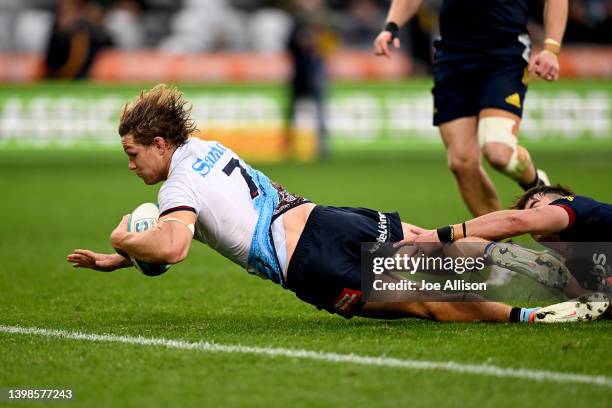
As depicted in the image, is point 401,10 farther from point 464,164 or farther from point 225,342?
point 225,342

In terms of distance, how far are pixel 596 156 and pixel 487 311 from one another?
49.2 feet

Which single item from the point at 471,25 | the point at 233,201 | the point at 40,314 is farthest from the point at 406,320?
the point at 471,25

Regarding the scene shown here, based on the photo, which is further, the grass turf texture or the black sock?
the black sock

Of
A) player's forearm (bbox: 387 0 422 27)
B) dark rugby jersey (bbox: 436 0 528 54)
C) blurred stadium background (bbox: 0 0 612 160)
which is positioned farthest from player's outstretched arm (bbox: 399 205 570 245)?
blurred stadium background (bbox: 0 0 612 160)

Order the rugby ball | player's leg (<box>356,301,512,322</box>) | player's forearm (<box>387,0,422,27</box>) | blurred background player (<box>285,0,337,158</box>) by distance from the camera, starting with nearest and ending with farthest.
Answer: the rugby ball < player's leg (<box>356,301,512,322</box>) < player's forearm (<box>387,0,422,27</box>) < blurred background player (<box>285,0,337,158</box>)

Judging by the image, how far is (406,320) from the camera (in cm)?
666

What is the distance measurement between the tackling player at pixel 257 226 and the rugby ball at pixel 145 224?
57 mm

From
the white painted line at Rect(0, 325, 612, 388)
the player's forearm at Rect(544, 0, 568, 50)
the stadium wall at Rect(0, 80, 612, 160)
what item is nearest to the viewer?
the white painted line at Rect(0, 325, 612, 388)

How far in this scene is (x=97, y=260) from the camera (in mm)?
6180

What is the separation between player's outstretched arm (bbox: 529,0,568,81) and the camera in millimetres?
7820

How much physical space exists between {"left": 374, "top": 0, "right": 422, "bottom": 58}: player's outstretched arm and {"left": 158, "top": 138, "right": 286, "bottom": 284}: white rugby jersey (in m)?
2.44

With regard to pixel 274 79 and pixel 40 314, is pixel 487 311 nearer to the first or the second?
pixel 40 314

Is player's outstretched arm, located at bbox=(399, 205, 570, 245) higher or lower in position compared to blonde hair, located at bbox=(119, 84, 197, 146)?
lower

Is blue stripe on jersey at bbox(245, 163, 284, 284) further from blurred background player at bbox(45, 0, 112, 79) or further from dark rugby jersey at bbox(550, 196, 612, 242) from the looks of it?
blurred background player at bbox(45, 0, 112, 79)
